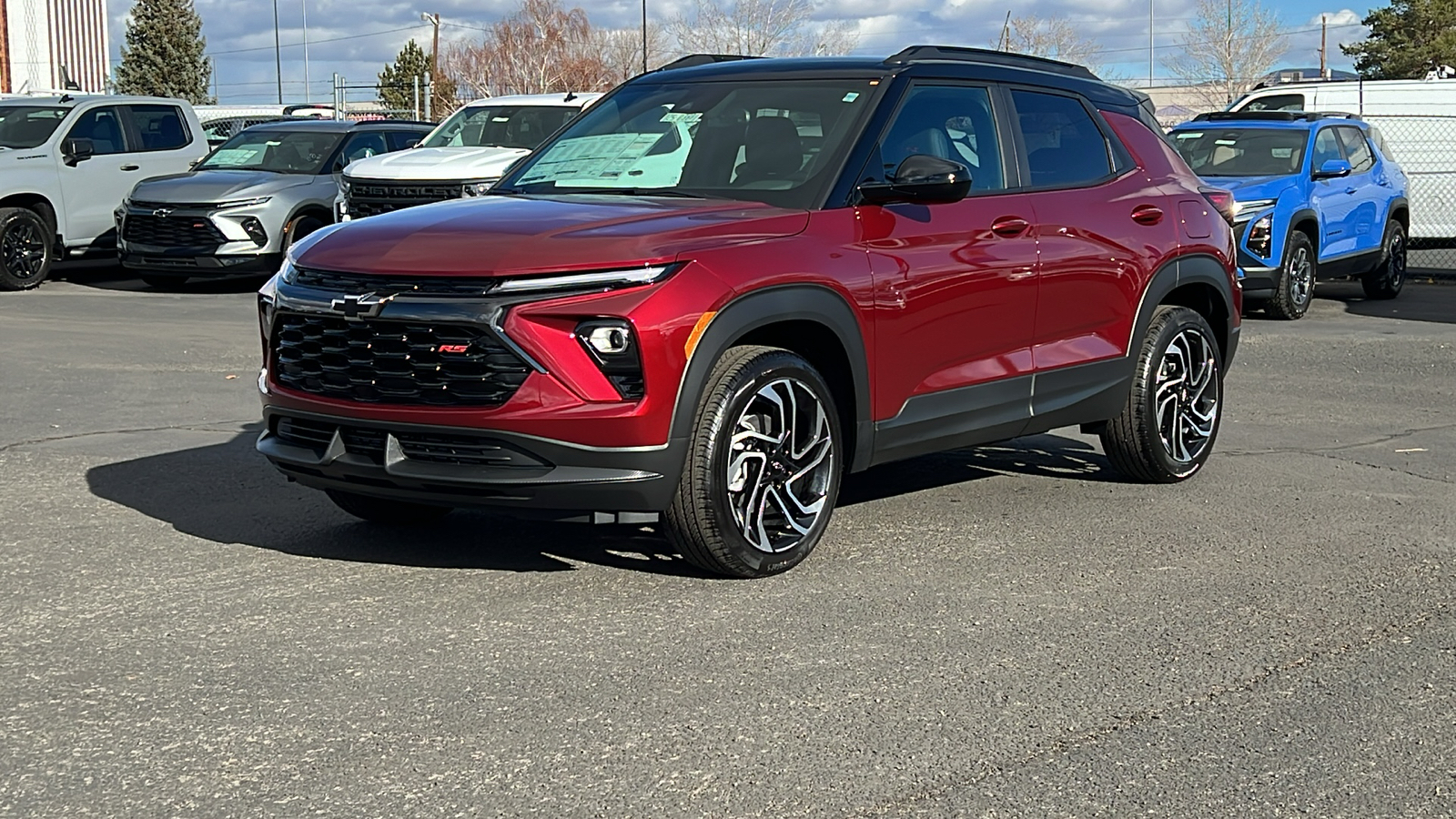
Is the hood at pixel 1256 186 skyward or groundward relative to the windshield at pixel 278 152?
groundward

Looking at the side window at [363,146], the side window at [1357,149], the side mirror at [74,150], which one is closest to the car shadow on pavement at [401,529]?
the side window at [1357,149]

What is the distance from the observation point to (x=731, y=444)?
5.54 m

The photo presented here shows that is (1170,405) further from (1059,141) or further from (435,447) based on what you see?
(435,447)

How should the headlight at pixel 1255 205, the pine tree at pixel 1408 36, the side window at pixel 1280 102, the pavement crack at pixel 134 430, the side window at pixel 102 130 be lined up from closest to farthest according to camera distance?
1. the pavement crack at pixel 134 430
2. the headlight at pixel 1255 205
3. the side window at pixel 102 130
4. the side window at pixel 1280 102
5. the pine tree at pixel 1408 36

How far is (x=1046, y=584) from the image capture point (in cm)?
574

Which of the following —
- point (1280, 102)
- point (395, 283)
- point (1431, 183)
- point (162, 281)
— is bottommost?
point (162, 281)

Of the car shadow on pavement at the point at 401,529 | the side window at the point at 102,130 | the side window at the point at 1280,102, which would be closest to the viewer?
the car shadow on pavement at the point at 401,529

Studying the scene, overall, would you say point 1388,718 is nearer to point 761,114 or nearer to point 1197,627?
point 1197,627

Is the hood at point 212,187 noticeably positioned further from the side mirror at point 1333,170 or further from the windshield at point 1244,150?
the side mirror at point 1333,170

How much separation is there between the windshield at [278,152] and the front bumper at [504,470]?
13.2m

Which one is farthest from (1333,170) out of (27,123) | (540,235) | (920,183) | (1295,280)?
(27,123)

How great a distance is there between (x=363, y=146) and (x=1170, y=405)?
1308cm

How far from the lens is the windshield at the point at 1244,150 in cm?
1556

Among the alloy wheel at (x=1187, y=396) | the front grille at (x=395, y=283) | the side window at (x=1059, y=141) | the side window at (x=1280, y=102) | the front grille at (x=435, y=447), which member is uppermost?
the side window at (x=1280, y=102)
